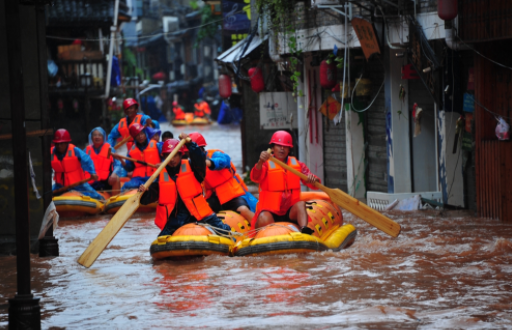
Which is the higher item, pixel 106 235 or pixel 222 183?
pixel 222 183

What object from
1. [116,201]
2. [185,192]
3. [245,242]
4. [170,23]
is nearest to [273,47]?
[116,201]

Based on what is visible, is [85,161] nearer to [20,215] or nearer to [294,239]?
[294,239]

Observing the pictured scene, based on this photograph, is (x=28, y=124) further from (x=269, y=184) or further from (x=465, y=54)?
(x=465, y=54)

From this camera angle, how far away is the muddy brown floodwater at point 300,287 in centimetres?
722

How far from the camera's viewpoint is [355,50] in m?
16.0

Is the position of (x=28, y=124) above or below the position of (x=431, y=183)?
above

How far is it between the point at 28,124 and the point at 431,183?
7996mm

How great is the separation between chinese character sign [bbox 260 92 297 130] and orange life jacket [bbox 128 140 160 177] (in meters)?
3.97

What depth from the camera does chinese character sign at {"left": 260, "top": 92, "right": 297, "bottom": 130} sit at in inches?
746

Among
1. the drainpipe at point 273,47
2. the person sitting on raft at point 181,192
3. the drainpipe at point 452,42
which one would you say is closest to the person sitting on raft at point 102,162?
the drainpipe at point 273,47

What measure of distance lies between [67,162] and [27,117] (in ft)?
14.9

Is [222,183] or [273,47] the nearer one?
[222,183]

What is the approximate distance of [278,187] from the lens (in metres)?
10.2

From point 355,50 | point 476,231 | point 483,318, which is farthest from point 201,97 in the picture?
point 483,318
